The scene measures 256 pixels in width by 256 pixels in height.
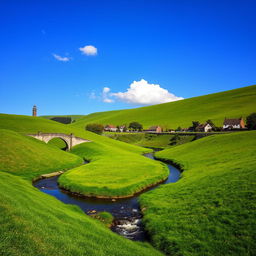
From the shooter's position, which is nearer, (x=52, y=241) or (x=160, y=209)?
(x=52, y=241)

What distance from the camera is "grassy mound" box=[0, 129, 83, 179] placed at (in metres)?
45.2

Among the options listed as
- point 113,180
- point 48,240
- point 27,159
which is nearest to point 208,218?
point 48,240

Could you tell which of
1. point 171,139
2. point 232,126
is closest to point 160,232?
point 171,139

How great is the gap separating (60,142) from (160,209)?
86.5 m

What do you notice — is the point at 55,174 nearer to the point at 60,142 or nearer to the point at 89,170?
the point at 89,170

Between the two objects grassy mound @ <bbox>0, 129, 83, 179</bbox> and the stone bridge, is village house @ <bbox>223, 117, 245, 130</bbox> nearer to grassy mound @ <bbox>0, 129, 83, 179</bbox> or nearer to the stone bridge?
the stone bridge

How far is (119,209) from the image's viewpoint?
93.6 ft

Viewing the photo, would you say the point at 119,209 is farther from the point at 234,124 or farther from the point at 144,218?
the point at 234,124

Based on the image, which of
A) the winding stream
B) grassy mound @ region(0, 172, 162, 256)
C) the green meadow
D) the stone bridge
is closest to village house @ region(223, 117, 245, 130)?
the stone bridge

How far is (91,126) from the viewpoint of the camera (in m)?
169

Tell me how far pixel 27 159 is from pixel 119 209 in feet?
113

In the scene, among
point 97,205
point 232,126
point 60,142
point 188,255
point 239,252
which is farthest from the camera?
point 232,126

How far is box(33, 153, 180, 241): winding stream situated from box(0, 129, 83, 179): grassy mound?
8.89 meters

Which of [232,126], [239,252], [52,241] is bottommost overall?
[239,252]
